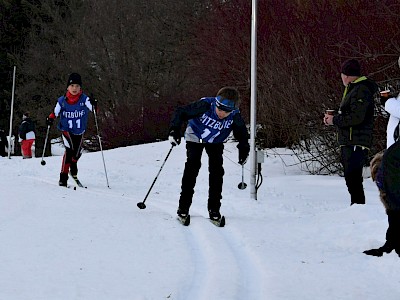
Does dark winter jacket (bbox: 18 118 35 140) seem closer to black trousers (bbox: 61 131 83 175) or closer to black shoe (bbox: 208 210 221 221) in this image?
black trousers (bbox: 61 131 83 175)

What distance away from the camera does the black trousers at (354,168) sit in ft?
20.4

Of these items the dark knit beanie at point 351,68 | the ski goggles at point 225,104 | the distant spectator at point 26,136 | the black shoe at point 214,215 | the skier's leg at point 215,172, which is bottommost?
the distant spectator at point 26,136

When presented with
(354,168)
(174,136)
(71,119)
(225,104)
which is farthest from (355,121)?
(71,119)

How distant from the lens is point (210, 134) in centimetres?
577

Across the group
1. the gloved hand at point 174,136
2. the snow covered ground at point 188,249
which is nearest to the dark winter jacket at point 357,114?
the snow covered ground at point 188,249

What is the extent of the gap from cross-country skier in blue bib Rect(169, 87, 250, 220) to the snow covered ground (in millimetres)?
297

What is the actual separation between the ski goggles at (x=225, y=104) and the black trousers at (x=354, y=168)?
5.03ft

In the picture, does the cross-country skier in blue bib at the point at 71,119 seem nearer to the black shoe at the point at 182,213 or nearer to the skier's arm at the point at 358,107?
the black shoe at the point at 182,213

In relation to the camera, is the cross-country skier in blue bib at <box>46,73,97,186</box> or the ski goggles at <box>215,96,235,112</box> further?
the cross-country skier in blue bib at <box>46,73,97,186</box>

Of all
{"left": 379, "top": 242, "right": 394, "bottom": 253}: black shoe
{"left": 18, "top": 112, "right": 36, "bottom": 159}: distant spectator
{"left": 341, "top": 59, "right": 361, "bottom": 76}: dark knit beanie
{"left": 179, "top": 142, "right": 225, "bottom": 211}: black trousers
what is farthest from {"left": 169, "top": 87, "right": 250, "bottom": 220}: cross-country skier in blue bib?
{"left": 18, "top": 112, "right": 36, "bottom": 159}: distant spectator

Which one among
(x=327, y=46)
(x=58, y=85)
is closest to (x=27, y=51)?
(x=58, y=85)

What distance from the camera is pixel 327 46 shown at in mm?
11500

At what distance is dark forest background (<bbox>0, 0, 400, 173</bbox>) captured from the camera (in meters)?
11.0

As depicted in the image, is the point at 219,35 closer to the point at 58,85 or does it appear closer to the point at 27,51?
the point at 58,85
